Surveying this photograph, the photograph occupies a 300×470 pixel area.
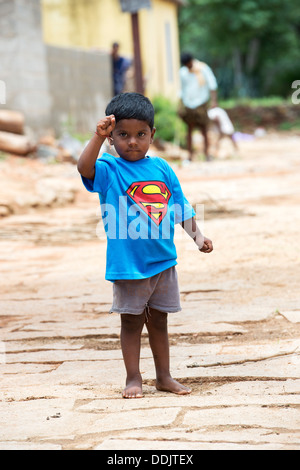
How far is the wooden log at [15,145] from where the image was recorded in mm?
11867

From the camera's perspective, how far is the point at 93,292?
5.12 metres

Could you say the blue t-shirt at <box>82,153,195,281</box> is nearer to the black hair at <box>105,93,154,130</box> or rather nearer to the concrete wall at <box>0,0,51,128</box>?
the black hair at <box>105,93,154,130</box>

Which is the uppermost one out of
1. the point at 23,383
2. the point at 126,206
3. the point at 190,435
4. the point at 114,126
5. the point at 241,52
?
the point at 114,126

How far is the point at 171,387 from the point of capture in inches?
123

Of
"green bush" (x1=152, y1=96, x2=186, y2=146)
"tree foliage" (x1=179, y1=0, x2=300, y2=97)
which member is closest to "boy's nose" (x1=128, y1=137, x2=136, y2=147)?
"green bush" (x1=152, y1=96, x2=186, y2=146)

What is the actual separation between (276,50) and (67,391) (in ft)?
104

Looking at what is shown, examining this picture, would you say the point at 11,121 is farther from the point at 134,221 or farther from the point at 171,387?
the point at 171,387

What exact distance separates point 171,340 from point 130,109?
4.90 ft

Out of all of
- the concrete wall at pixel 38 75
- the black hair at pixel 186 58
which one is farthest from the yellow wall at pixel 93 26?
the black hair at pixel 186 58

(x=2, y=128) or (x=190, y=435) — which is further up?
(x=190, y=435)

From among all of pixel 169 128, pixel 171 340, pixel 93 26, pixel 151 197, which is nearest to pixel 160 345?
pixel 151 197

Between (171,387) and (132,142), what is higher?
(132,142)

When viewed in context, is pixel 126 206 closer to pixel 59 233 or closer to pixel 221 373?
pixel 221 373

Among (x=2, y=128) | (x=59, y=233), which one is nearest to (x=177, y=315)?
(x=59, y=233)
